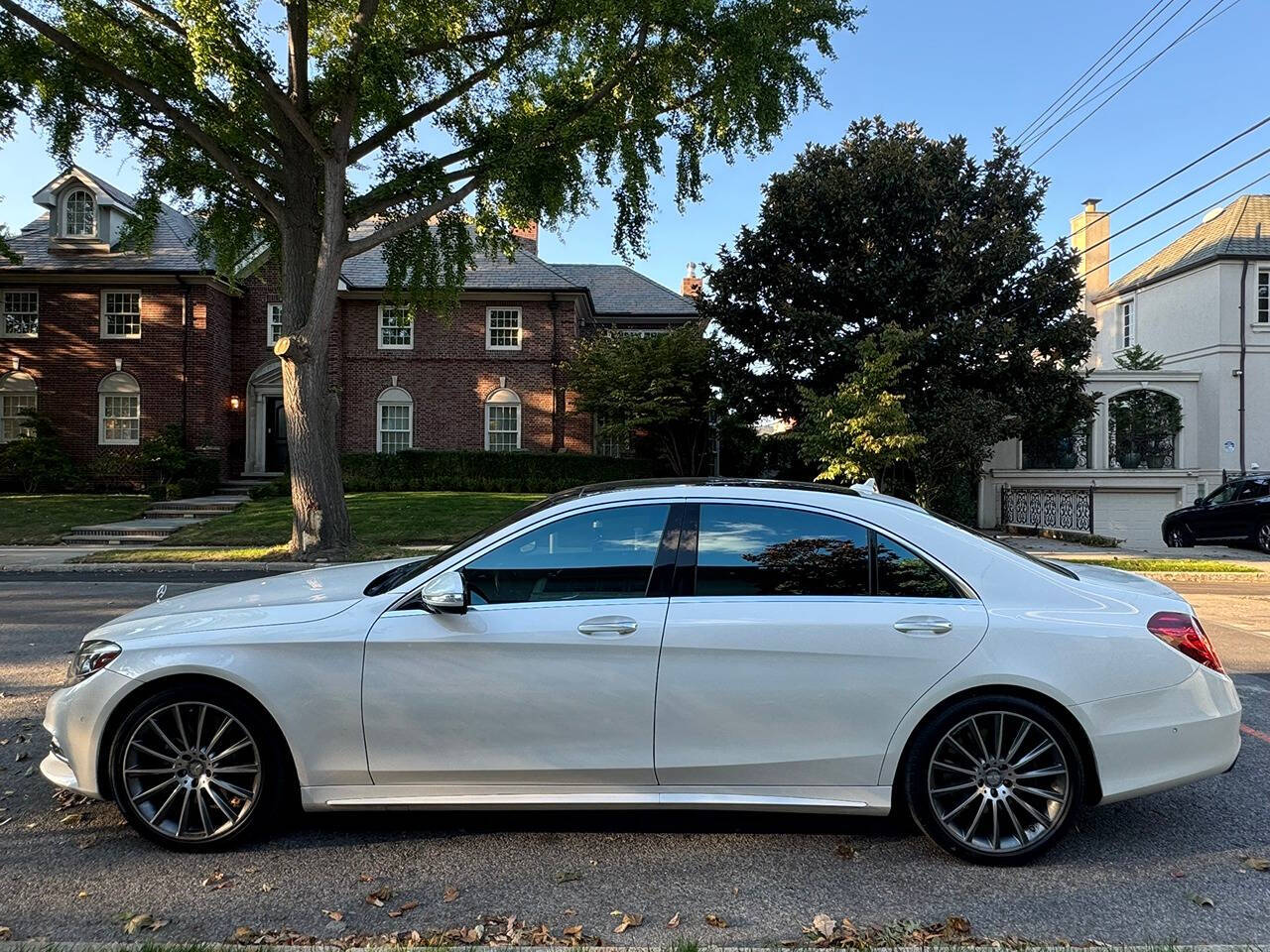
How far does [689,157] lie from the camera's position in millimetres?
16734

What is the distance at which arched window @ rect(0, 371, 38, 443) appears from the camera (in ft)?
85.4

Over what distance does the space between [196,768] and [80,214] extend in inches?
1172

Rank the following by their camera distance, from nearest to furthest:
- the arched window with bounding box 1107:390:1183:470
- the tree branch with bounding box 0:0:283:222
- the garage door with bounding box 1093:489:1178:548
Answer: the tree branch with bounding box 0:0:283:222
the garage door with bounding box 1093:489:1178:548
the arched window with bounding box 1107:390:1183:470

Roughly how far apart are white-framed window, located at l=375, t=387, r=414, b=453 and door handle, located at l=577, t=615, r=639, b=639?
25543 millimetres

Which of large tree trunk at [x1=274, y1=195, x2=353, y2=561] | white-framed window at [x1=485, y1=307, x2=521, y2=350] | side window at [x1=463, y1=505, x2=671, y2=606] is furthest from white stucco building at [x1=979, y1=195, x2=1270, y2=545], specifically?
side window at [x1=463, y1=505, x2=671, y2=606]

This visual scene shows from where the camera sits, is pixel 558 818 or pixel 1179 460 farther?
pixel 1179 460

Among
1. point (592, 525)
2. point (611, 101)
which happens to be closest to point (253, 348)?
point (611, 101)

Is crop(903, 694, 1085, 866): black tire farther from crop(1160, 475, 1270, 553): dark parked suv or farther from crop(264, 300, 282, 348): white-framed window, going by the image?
crop(264, 300, 282, 348): white-framed window

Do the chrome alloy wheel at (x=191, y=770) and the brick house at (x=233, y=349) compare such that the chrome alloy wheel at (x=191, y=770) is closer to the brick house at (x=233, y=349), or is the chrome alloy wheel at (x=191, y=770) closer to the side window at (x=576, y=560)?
the side window at (x=576, y=560)

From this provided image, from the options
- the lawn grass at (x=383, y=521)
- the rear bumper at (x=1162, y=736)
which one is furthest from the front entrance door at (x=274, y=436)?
the rear bumper at (x=1162, y=736)

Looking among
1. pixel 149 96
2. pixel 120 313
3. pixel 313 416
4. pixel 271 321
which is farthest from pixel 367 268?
pixel 313 416

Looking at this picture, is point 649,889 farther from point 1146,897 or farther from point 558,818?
point 1146,897

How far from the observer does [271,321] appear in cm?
2805

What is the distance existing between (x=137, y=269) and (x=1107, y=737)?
29.1 metres
